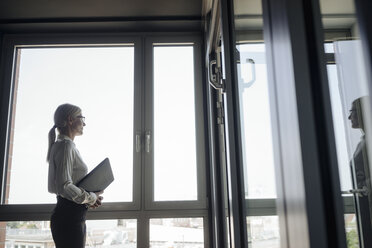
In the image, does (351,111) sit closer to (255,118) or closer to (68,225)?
→ (255,118)

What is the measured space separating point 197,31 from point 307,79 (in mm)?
2536

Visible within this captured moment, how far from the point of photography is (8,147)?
2.82 m

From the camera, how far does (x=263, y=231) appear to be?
977 mm

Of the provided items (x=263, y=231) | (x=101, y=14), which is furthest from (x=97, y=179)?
(x=101, y=14)

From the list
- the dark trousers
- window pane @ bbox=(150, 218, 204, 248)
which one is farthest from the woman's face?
window pane @ bbox=(150, 218, 204, 248)

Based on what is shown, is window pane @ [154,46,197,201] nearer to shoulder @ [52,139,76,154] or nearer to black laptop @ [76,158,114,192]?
black laptop @ [76,158,114,192]

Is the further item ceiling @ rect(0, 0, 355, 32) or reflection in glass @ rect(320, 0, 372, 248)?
ceiling @ rect(0, 0, 355, 32)

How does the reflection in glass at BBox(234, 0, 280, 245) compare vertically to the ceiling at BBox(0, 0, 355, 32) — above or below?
below

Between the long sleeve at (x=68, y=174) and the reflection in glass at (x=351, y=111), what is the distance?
1.54m

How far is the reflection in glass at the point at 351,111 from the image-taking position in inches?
17.5

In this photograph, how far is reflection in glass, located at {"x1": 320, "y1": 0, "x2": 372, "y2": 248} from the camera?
0.45 meters

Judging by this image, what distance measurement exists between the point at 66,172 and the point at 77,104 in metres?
1.16

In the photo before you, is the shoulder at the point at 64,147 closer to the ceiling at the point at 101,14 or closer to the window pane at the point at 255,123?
the window pane at the point at 255,123

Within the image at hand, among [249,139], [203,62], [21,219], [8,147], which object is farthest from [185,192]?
[249,139]
